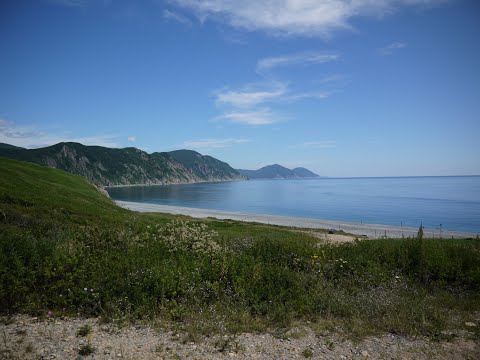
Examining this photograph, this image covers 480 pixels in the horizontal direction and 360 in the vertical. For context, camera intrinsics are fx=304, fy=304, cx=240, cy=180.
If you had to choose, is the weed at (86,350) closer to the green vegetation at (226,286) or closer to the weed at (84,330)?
the weed at (84,330)

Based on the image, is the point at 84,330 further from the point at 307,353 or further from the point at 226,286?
the point at 307,353

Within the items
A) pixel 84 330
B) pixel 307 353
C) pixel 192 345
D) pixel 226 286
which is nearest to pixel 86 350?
pixel 84 330

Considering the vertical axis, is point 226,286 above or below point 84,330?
above

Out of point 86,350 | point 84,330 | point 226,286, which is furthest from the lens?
point 226,286

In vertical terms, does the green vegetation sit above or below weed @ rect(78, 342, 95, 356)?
above

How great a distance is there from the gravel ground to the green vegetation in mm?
351

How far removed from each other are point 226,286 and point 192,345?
9.21ft

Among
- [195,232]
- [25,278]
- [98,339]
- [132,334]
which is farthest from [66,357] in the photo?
[195,232]

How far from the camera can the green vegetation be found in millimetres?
7832

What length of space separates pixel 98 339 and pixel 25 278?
2964 millimetres

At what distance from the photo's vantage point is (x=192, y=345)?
674 cm

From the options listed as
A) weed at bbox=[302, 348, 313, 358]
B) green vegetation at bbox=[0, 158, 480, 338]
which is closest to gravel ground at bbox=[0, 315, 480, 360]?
weed at bbox=[302, 348, 313, 358]

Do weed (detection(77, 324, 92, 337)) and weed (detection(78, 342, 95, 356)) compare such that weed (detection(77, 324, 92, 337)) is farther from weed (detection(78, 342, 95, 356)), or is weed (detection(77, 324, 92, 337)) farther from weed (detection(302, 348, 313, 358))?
weed (detection(302, 348, 313, 358))

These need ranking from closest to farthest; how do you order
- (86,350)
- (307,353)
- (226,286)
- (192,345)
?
(86,350) < (307,353) < (192,345) < (226,286)
